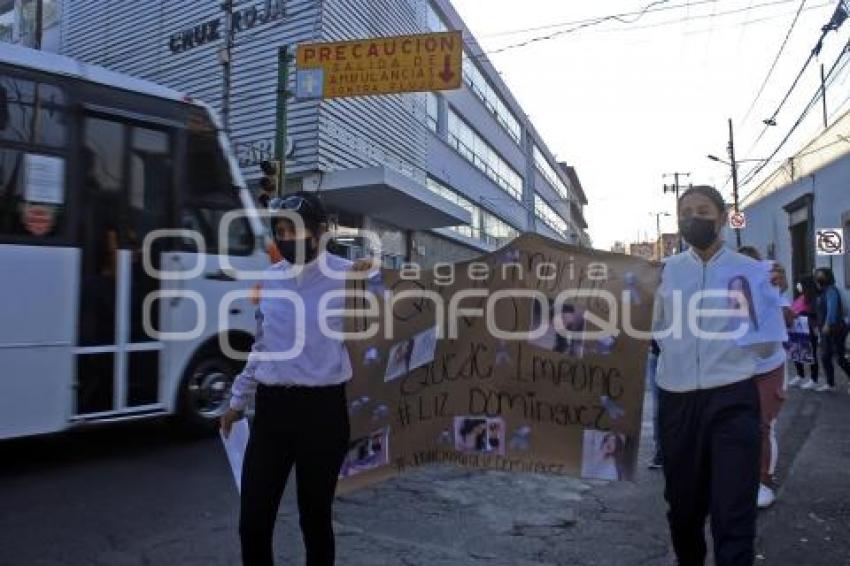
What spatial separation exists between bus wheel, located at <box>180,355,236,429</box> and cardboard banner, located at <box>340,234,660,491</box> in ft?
11.3

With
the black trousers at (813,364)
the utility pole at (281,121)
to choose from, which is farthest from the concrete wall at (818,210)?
the utility pole at (281,121)

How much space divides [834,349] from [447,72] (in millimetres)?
7096

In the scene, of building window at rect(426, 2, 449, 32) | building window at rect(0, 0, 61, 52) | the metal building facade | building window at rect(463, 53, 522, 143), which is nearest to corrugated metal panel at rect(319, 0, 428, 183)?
the metal building facade

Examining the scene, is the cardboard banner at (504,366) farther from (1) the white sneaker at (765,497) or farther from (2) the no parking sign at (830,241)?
(2) the no parking sign at (830,241)

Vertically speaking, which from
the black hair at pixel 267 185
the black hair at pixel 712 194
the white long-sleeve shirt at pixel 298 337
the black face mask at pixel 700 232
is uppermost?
the black hair at pixel 267 185

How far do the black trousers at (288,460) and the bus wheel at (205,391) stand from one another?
4324 mm

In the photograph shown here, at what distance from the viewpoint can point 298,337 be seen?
3490mm

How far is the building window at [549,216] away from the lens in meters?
53.4

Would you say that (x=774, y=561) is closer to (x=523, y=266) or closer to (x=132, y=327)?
(x=523, y=266)

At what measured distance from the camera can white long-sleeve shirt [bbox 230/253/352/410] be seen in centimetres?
345

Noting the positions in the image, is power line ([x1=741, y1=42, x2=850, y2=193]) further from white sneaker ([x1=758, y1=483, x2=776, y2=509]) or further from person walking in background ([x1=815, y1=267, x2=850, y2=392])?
white sneaker ([x1=758, y1=483, x2=776, y2=509])

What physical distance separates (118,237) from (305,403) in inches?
171

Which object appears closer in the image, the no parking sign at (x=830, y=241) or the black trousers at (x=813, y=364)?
the black trousers at (x=813, y=364)

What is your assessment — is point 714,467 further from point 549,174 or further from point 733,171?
point 549,174
